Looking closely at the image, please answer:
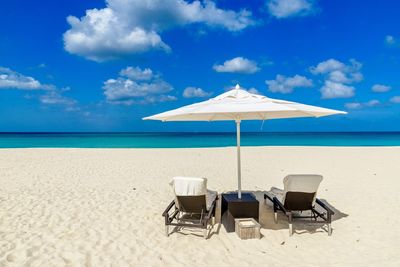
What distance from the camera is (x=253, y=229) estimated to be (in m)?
4.61

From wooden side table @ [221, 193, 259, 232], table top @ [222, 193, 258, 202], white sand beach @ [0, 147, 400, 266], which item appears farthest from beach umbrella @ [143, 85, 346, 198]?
white sand beach @ [0, 147, 400, 266]

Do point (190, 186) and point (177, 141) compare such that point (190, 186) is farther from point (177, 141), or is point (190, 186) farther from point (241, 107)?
point (177, 141)

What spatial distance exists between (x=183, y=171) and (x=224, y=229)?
702 cm

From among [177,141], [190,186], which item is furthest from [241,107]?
[177,141]

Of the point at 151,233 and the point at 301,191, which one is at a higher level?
the point at 301,191

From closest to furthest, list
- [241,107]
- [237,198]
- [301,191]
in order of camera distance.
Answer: [241,107]
[301,191]
[237,198]

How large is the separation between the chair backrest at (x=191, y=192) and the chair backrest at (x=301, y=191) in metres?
1.39

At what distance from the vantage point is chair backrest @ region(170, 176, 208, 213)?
15.7 feet

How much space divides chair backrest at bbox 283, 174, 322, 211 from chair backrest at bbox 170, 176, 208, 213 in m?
1.39

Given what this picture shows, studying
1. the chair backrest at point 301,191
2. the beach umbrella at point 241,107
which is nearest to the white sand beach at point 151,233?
the chair backrest at point 301,191

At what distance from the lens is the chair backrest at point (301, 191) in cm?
493

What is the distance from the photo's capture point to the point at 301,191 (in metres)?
4.99

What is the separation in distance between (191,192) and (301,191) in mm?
1834

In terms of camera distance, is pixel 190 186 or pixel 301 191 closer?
pixel 190 186
